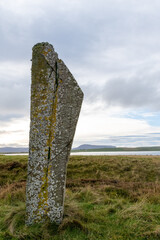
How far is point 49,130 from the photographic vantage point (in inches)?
215

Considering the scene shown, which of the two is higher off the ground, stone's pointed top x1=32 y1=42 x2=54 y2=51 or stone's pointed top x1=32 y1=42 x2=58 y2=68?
stone's pointed top x1=32 y1=42 x2=54 y2=51

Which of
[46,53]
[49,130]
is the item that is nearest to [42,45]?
[46,53]

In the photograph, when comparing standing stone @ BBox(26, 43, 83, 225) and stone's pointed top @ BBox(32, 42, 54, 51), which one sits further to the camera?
stone's pointed top @ BBox(32, 42, 54, 51)

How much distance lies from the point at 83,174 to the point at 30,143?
404 inches

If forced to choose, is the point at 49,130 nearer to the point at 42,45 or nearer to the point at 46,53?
the point at 46,53

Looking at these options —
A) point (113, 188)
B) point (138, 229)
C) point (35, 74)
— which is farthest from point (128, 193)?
point (35, 74)

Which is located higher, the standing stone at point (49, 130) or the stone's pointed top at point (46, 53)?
the stone's pointed top at point (46, 53)

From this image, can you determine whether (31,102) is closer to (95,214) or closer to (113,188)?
(95,214)

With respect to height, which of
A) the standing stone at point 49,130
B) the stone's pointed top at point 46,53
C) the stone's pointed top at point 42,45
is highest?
the stone's pointed top at point 42,45

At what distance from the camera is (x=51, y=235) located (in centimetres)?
482

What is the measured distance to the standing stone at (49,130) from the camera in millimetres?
5258

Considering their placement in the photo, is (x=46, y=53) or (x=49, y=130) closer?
(x=49, y=130)

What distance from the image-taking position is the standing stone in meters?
5.26

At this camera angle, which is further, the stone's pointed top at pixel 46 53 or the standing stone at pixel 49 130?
the stone's pointed top at pixel 46 53
